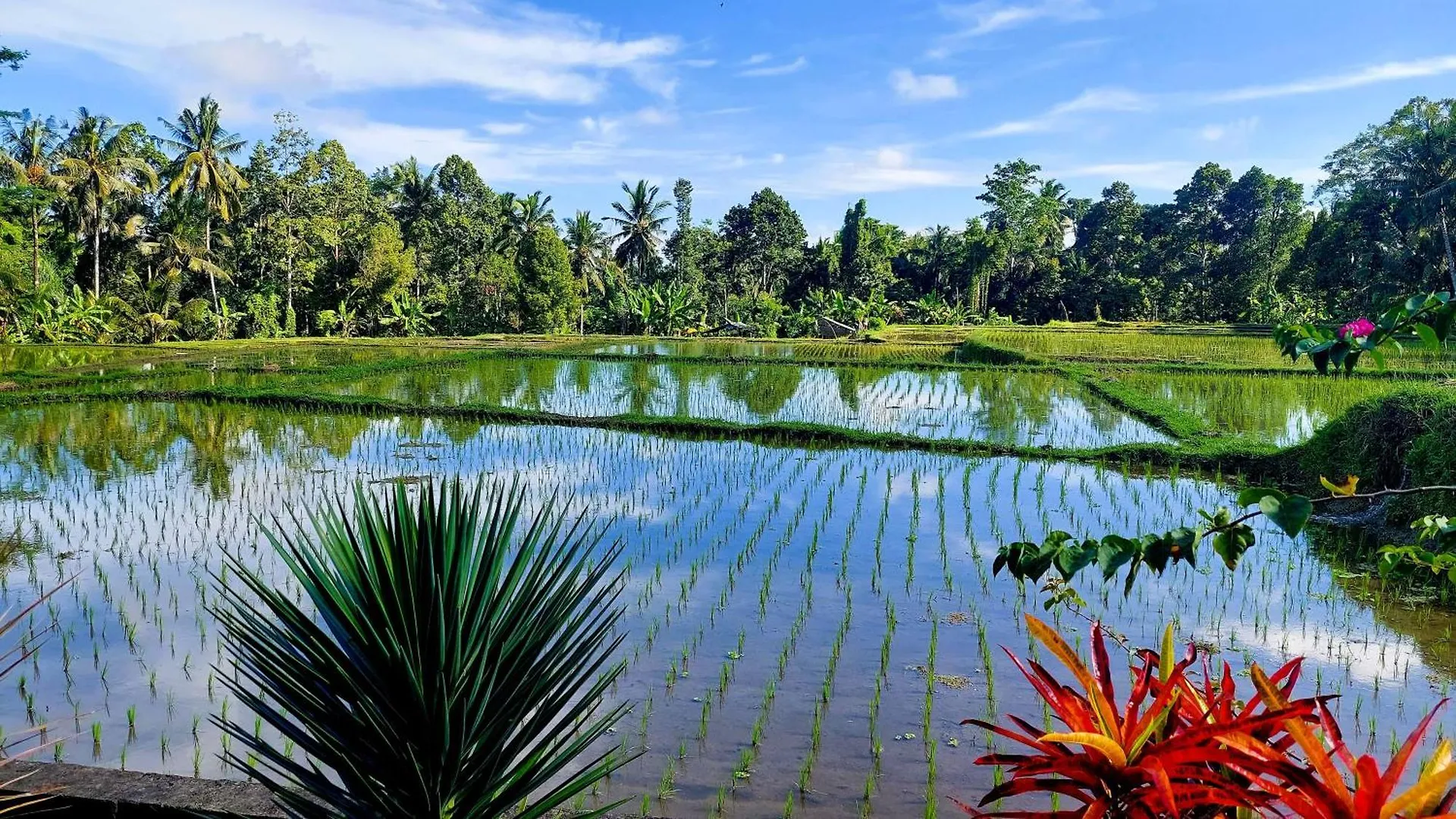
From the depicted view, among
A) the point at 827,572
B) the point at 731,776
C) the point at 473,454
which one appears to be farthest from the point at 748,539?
the point at 473,454

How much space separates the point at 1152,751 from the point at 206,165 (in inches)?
1233

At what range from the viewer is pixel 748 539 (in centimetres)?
683

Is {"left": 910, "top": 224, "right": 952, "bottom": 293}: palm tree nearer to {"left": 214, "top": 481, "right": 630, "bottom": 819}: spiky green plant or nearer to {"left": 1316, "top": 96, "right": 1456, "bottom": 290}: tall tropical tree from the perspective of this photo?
{"left": 1316, "top": 96, "right": 1456, "bottom": 290}: tall tropical tree

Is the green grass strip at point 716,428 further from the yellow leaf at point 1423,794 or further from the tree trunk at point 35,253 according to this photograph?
the tree trunk at point 35,253

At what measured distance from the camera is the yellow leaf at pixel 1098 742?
1.36m

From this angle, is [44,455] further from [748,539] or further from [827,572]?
[827,572]

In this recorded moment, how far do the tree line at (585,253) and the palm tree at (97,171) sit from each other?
0.24ft

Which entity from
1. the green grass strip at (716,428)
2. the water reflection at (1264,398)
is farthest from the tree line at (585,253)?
the water reflection at (1264,398)

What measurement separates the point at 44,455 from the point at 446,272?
24.4m

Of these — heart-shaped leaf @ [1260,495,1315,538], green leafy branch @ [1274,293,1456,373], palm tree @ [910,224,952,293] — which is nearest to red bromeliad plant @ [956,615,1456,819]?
heart-shaped leaf @ [1260,495,1315,538]

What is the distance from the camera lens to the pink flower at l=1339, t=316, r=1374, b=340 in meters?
1.63

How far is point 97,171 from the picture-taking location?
24.5 metres

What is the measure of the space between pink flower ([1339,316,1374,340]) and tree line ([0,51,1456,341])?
1966cm

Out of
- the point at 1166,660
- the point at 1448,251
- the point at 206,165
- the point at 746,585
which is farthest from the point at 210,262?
the point at 1448,251
